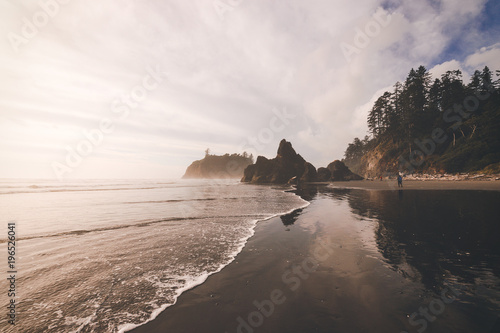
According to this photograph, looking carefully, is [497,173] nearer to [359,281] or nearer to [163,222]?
[359,281]

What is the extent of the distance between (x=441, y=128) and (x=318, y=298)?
65594 millimetres

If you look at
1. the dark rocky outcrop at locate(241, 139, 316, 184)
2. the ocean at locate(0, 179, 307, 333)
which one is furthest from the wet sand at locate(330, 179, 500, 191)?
the dark rocky outcrop at locate(241, 139, 316, 184)

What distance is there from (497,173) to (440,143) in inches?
675

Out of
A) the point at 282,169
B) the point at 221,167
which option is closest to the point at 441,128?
the point at 282,169

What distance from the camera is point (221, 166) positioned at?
172 meters

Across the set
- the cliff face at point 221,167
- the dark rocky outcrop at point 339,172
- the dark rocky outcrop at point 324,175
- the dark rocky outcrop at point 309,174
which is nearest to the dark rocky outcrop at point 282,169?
the dark rocky outcrop at point 309,174

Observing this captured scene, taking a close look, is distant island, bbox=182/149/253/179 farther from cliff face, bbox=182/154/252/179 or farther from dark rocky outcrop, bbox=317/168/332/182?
dark rocky outcrop, bbox=317/168/332/182

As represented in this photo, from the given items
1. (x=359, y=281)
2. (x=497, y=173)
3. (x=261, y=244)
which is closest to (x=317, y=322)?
(x=359, y=281)

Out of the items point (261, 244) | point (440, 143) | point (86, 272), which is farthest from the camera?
point (440, 143)

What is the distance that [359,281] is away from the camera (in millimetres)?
4445

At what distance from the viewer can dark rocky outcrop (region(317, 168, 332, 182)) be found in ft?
236

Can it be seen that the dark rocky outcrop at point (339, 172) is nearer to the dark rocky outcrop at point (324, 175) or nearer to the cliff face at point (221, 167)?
the dark rocky outcrop at point (324, 175)

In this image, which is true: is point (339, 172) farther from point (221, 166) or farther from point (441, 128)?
point (221, 166)

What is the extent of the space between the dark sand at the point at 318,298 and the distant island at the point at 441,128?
46952mm
